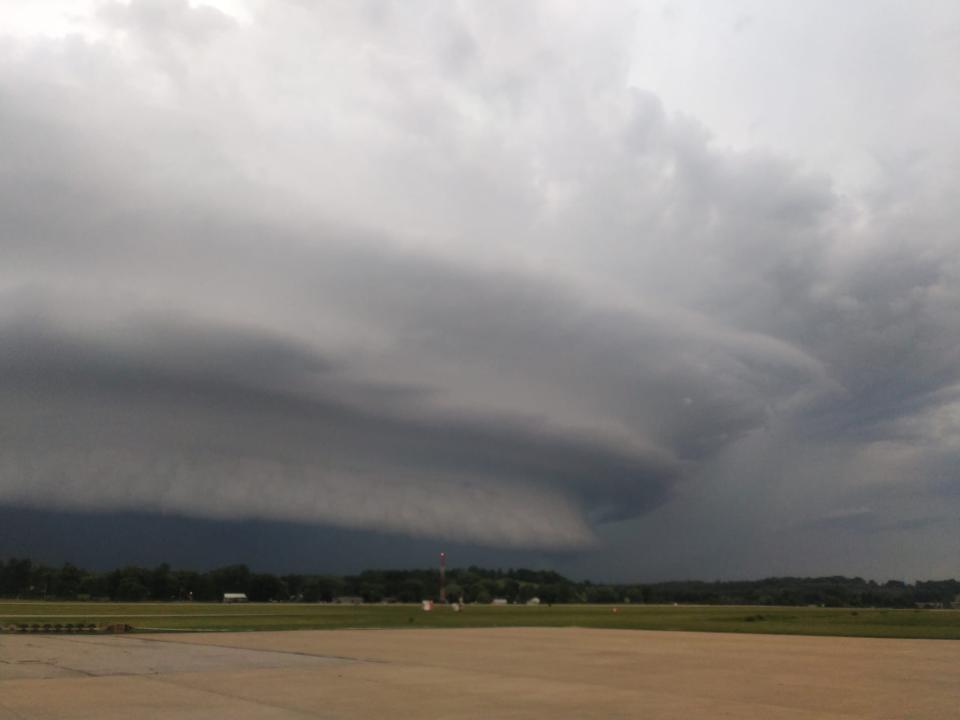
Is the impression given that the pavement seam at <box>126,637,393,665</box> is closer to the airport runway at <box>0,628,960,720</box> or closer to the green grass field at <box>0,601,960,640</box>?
the airport runway at <box>0,628,960,720</box>

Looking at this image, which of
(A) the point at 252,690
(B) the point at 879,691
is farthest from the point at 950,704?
(A) the point at 252,690

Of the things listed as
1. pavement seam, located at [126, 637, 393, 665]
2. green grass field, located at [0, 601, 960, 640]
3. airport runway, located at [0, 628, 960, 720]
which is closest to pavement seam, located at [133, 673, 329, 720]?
airport runway, located at [0, 628, 960, 720]

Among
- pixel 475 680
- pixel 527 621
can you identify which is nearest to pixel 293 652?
pixel 475 680

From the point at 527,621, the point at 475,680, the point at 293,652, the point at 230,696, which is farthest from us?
the point at 527,621

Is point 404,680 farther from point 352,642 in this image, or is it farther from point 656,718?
point 352,642

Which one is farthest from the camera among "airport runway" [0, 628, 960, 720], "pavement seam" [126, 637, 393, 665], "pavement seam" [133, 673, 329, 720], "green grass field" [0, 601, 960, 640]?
"green grass field" [0, 601, 960, 640]

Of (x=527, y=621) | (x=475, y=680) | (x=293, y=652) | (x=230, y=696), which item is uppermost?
(x=527, y=621)

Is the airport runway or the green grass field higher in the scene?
the green grass field

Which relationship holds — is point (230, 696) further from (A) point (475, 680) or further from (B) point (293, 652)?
(B) point (293, 652)
